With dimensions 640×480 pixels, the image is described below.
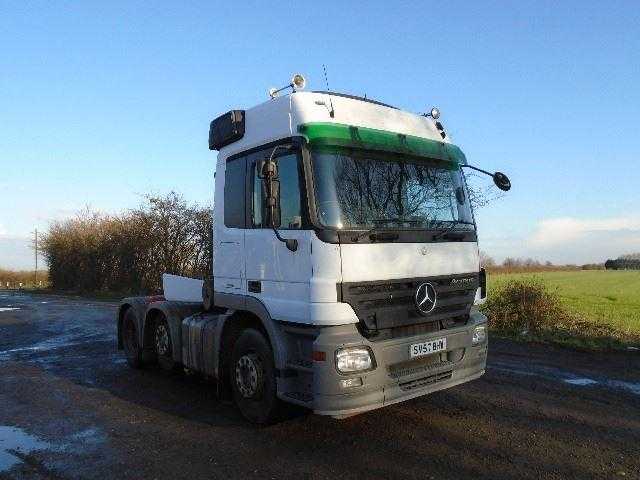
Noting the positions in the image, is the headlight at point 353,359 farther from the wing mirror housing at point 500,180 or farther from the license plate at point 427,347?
the wing mirror housing at point 500,180

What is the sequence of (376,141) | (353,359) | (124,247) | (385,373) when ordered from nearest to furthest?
(353,359), (385,373), (376,141), (124,247)

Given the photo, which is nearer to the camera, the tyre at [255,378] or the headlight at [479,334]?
the tyre at [255,378]

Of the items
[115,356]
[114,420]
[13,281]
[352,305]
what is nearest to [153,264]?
[115,356]

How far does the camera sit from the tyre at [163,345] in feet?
23.0

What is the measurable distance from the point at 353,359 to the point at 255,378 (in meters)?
1.19

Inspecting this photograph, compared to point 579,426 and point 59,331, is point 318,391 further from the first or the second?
point 59,331

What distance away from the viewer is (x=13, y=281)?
51.8 m

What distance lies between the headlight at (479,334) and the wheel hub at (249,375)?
7.22ft

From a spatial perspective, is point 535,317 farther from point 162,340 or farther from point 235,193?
point 235,193

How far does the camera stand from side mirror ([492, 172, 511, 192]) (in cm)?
593

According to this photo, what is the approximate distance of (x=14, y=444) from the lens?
4.79 m

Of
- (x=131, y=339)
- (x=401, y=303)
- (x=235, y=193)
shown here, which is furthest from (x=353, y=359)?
(x=131, y=339)

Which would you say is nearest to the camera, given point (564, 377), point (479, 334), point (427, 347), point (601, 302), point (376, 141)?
point (427, 347)

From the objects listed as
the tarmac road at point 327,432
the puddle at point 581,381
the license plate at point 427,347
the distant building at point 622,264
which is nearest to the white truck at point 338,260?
the license plate at point 427,347
